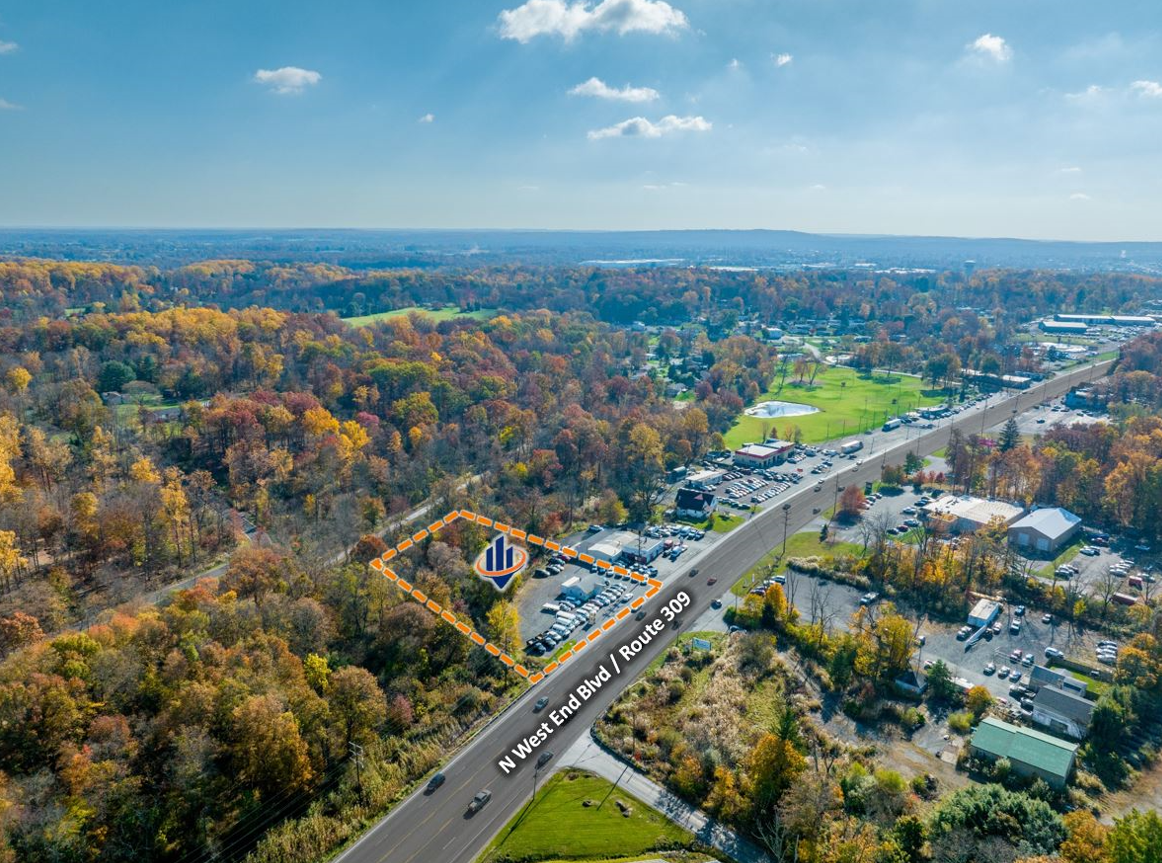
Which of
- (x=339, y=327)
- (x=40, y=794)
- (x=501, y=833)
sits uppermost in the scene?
(x=339, y=327)

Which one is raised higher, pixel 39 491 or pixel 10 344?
pixel 10 344

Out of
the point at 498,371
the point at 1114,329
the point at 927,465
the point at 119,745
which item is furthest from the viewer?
the point at 1114,329

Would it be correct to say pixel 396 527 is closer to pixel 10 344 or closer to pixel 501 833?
pixel 501 833

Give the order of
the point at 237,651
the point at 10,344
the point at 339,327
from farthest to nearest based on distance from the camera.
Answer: the point at 339,327 → the point at 10,344 → the point at 237,651

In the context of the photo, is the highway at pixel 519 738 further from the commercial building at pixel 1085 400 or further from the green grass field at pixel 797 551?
the commercial building at pixel 1085 400

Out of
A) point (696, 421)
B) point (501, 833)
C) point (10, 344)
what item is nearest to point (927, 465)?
point (696, 421)

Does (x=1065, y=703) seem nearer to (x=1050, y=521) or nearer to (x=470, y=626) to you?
(x=1050, y=521)

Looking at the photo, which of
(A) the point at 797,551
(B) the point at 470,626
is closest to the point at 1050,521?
(A) the point at 797,551

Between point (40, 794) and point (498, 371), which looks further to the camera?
point (498, 371)
